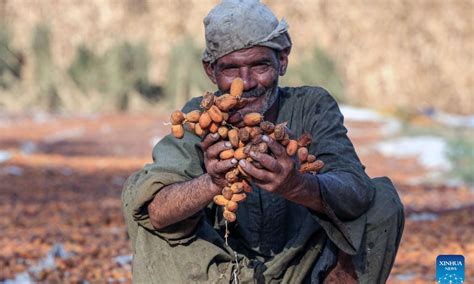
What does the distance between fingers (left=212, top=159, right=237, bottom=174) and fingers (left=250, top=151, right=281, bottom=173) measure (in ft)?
0.21

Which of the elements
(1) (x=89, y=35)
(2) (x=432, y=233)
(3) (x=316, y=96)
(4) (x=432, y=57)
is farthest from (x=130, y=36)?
(3) (x=316, y=96)

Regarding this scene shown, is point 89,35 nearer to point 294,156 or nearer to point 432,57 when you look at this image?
point 432,57

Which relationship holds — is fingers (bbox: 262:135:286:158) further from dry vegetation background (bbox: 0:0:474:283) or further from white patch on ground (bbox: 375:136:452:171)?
white patch on ground (bbox: 375:136:452:171)

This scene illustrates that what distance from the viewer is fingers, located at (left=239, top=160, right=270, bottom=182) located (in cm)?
249

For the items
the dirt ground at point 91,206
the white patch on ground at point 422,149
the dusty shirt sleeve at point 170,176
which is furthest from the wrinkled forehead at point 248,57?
the white patch on ground at point 422,149

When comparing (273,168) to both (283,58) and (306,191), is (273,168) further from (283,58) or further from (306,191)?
(283,58)

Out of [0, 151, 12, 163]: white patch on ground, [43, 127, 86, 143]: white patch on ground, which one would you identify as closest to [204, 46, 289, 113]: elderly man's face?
[0, 151, 12, 163]: white patch on ground

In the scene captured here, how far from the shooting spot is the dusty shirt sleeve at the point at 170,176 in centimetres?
289

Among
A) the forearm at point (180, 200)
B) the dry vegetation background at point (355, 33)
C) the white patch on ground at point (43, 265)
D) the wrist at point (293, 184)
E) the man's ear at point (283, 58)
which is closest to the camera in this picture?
the wrist at point (293, 184)

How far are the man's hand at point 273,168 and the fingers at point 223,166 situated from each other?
3 cm

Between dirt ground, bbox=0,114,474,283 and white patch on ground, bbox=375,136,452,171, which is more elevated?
dirt ground, bbox=0,114,474,283

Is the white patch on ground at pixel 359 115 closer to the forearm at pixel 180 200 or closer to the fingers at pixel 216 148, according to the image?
the forearm at pixel 180 200

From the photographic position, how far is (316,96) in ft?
10.6

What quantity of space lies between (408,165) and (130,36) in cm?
1301
